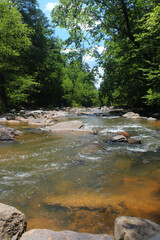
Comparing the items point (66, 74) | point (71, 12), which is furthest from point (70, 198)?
point (66, 74)

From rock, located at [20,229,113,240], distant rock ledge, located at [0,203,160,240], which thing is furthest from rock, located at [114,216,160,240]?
rock, located at [20,229,113,240]

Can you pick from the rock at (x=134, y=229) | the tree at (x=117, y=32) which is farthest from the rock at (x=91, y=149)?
the tree at (x=117, y=32)

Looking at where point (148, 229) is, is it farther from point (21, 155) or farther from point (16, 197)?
point (21, 155)

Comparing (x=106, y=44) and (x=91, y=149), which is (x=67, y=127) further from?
(x=106, y=44)

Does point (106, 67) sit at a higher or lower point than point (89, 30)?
lower

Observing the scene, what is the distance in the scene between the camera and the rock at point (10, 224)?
150cm

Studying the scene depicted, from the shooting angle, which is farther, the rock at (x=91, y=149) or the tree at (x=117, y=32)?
the tree at (x=117, y=32)

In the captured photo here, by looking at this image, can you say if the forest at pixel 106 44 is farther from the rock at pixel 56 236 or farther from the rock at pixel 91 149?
the rock at pixel 56 236

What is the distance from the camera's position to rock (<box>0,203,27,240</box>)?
4.91 ft

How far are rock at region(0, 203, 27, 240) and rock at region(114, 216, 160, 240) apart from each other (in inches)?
39.4

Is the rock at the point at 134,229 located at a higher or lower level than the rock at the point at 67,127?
lower

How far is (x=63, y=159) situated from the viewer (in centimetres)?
402

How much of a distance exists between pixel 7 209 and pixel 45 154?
8.97ft

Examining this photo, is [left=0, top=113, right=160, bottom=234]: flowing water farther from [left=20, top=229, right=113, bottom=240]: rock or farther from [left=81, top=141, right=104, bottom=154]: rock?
[left=20, top=229, right=113, bottom=240]: rock
